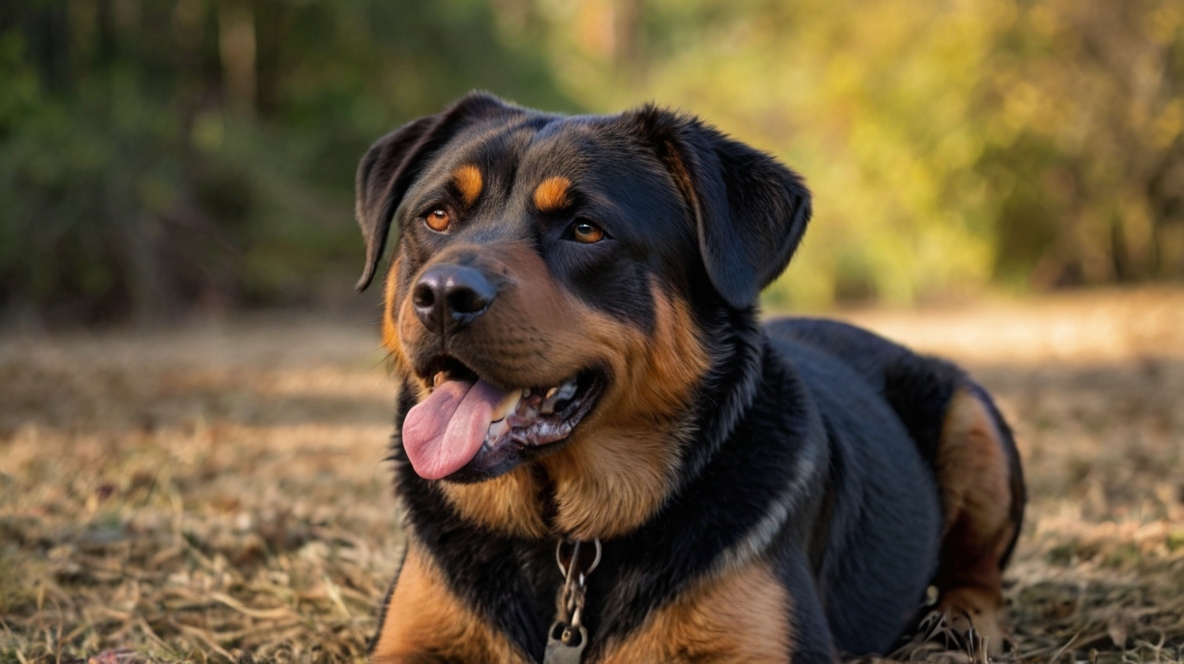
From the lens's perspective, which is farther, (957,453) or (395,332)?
(957,453)

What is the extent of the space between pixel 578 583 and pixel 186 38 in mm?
16219

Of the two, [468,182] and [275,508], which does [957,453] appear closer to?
[468,182]

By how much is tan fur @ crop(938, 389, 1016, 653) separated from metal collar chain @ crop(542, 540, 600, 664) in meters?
1.79

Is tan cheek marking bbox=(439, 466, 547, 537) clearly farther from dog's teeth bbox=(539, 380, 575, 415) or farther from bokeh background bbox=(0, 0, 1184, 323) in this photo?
bokeh background bbox=(0, 0, 1184, 323)

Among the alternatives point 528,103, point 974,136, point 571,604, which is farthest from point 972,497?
point 528,103

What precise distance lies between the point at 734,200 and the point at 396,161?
1.35 metres

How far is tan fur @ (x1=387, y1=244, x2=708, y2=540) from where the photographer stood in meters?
3.51

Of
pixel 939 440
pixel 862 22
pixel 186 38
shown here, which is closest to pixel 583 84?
pixel 862 22

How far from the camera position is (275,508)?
5746mm

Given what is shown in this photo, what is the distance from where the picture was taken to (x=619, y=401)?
11.9 feet

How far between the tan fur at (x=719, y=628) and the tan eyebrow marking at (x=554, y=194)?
1255mm

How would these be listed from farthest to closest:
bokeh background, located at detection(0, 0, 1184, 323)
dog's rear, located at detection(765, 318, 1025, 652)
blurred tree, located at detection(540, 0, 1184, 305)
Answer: blurred tree, located at detection(540, 0, 1184, 305) < bokeh background, located at detection(0, 0, 1184, 323) < dog's rear, located at detection(765, 318, 1025, 652)

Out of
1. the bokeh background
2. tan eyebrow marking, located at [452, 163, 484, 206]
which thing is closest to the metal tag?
tan eyebrow marking, located at [452, 163, 484, 206]

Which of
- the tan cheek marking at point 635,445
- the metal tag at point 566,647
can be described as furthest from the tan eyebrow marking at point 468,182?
the metal tag at point 566,647
